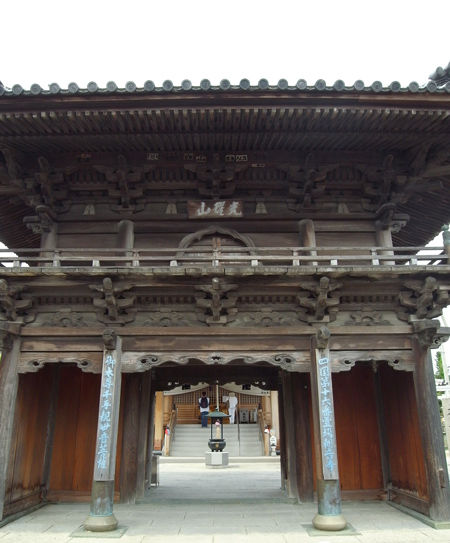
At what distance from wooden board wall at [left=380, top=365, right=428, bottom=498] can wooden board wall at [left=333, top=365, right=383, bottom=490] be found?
1.11 ft

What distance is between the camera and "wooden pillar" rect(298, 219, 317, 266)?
29.9 feet

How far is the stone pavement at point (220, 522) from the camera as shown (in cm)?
674

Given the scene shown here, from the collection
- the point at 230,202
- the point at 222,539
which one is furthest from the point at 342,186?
the point at 222,539

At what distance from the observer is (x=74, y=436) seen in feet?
31.8

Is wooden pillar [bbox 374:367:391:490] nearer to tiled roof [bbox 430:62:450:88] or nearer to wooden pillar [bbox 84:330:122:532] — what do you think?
wooden pillar [bbox 84:330:122:532]

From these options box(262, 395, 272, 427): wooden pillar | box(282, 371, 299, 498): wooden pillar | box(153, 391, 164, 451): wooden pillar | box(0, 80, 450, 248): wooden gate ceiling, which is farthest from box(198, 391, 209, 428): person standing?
box(0, 80, 450, 248): wooden gate ceiling

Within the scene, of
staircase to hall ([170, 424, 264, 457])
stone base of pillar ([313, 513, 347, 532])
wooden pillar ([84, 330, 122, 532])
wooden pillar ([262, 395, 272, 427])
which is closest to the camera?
stone base of pillar ([313, 513, 347, 532])

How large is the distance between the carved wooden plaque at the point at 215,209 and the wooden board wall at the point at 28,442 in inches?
196

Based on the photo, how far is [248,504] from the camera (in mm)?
9352

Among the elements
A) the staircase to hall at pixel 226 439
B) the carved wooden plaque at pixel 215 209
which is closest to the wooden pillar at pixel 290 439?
the carved wooden plaque at pixel 215 209

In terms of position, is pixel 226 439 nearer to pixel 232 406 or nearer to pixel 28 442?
pixel 232 406

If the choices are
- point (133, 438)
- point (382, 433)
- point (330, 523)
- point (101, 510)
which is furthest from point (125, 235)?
point (382, 433)

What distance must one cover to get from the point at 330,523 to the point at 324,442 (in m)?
1.26

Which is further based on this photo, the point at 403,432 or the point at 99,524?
the point at 403,432
